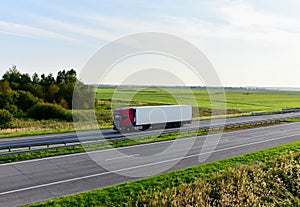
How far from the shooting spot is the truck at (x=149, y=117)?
3095cm

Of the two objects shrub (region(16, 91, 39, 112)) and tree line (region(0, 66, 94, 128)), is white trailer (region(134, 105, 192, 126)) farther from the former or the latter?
shrub (region(16, 91, 39, 112))

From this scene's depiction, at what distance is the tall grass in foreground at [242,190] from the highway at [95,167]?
2.80 m

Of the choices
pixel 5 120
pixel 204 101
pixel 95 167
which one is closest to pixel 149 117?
pixel 95 167

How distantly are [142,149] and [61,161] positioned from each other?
6358 millimetres

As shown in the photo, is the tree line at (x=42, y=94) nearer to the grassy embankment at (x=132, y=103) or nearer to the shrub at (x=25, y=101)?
the shrub at (x=25, y=101)

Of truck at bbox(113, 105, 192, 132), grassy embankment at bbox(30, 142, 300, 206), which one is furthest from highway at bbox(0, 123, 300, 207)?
truck at bbox(113, 105, 192, 132)

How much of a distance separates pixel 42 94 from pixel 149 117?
27112mm

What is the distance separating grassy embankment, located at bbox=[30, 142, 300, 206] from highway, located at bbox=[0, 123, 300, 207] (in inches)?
42.7

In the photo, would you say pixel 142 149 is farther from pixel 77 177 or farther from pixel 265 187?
pixel 265 187

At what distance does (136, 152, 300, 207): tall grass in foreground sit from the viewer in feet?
40.3

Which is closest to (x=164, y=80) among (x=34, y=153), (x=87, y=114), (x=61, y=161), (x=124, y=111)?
(x=61, y=161)

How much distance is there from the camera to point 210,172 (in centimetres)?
1605

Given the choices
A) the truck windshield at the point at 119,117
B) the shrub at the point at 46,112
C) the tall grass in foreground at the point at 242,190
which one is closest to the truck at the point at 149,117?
the truck windshield at the point at 119,117

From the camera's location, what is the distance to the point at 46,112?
4319 centimetres
